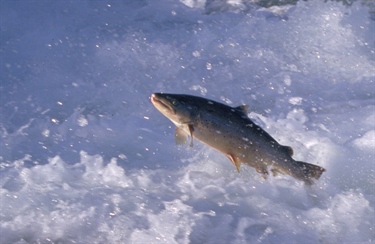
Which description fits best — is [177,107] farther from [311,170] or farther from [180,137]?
[311,170]

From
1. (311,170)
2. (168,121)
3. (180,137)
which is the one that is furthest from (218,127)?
(168,121)

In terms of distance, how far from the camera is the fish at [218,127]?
101 inches

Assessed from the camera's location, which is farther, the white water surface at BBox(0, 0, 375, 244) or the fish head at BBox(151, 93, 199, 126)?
the white water surface at BBox(0, 0, 375, 244)

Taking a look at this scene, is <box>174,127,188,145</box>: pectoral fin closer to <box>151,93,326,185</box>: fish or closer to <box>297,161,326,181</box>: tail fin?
<box>151,93,326,185</box>: fish

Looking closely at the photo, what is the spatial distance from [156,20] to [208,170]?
267cm

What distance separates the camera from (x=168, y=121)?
413 cm

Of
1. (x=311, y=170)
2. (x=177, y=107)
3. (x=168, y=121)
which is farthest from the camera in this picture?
(x=168, y=121)

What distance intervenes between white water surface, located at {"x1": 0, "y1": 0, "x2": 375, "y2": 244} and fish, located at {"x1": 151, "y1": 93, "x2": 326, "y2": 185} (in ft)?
1.62

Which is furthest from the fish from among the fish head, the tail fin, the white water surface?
the white water surface

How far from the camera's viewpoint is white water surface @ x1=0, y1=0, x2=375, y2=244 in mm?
2982

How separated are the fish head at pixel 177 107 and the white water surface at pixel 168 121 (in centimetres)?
64

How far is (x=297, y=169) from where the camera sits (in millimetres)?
2793

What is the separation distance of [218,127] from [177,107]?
0.68 ft

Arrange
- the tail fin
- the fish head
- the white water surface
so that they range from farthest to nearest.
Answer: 1. the white water surface
2. the tail fin
3. the fish head
